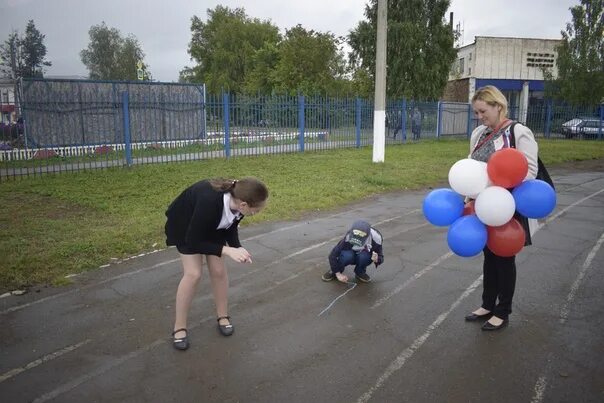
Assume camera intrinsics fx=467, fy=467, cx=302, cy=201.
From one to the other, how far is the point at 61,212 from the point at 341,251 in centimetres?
532

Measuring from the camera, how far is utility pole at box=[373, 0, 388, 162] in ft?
43.0

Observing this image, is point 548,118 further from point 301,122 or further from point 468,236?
point 468,236

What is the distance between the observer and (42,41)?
7681 cm

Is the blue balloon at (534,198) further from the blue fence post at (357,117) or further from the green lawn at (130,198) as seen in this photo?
the blue fence post at (357,117)

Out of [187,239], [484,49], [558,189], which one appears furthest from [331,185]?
[484,49]

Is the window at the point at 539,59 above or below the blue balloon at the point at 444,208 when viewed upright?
above

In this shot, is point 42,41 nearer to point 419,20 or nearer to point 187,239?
point 419,20

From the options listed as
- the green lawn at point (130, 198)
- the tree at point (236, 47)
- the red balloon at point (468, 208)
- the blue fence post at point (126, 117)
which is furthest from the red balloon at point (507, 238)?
the tree at point (236, 47)

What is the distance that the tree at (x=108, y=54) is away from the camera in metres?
66.7

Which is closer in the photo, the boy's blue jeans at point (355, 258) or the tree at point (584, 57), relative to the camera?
the boy's blue jeans at point (355, 258)

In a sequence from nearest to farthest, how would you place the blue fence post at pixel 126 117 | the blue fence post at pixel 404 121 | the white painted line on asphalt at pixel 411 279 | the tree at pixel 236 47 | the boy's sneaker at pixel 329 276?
the white painted line on asphalt at pixel 411 279, the boy's sneaker at pixel 329 276, the blue fence post at pixel 126 117, the blue fence post at pixel 404 121, the tree at pixel 236 47

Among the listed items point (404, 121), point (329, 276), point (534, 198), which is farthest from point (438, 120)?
point (534, 198)

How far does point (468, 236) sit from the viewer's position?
3385 millimetres

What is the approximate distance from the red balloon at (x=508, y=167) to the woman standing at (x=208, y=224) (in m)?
1.62
